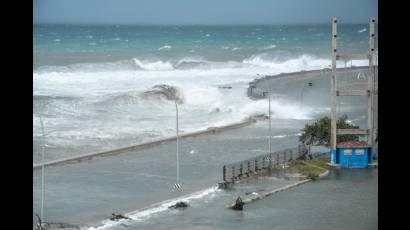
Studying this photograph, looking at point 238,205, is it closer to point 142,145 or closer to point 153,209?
point 153,209

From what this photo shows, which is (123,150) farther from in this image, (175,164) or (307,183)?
(307,183)

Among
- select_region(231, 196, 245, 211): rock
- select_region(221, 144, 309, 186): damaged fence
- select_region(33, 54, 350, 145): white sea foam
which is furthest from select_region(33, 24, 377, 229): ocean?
select_region(231, 196, 245, 211): rock

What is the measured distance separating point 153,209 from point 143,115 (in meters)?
23.1

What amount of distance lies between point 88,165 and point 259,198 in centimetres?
766

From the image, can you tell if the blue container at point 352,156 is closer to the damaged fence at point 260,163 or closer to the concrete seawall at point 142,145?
the damaged fence at point 260,163

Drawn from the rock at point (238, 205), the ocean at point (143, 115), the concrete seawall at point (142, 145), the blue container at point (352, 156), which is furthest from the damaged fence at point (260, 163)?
the concrete seawall at point (142, 145)

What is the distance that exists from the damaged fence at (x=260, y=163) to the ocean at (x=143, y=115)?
52 centimetres

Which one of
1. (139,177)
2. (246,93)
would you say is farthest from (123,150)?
(246,93)

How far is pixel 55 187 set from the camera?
24141 millimetres

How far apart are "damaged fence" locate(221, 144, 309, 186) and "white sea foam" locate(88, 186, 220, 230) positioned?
140 centimetres

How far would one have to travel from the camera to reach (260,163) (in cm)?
2806

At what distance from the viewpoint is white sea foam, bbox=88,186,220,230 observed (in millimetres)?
19641

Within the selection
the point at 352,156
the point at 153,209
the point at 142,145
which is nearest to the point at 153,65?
the point at 142,145

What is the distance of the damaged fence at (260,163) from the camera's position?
25594 millimetres
